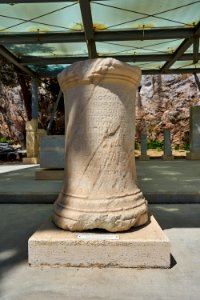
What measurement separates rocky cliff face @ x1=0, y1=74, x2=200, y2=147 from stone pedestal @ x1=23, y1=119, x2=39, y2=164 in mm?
8211

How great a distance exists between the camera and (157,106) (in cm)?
2291

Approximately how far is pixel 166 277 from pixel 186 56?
35.8ft

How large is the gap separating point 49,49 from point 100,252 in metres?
9.88

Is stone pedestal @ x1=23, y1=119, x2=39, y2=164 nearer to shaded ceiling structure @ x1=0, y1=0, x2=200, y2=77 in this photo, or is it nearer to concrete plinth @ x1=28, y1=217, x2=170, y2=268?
shaded ceiling structure @ x1=0, y1=0, x2=200, y2=77

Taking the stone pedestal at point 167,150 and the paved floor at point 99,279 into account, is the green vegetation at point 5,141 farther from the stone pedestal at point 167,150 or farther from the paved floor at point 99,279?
the paved floor at point 99,279

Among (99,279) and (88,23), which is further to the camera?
Answer: (88,23)

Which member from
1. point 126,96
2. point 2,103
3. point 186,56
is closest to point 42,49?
point 186,56

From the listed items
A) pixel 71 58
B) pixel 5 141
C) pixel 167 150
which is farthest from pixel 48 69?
pixel 5 141

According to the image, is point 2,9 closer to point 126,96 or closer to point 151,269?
point 126,96

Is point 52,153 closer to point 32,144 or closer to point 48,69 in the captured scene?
point 32,144

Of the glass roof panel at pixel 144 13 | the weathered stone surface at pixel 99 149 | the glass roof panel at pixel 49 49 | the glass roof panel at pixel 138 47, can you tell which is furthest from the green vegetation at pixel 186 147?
the weathered stone surface at pixel 99 149

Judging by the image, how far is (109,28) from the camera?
9102mm

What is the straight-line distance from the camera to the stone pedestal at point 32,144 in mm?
12680

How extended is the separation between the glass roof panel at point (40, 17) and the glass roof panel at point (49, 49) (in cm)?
134
